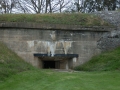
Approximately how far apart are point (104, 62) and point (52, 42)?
282 centimetres

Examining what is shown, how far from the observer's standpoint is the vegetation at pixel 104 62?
9.65 m

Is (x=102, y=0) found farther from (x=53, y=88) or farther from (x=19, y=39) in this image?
(x=53, y=88)

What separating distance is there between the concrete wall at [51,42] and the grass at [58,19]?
63 cm

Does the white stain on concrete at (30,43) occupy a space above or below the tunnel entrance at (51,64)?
above

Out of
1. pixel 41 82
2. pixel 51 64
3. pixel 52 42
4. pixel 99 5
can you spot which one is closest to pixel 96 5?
pixel 99 5

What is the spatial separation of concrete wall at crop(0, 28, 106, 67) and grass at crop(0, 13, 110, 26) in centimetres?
63

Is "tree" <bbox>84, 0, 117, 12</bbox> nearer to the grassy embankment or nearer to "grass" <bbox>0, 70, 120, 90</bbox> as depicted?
the grassy embankment

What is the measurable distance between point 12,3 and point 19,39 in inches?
699

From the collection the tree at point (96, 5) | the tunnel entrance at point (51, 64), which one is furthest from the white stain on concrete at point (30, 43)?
the tree at point (96, 5)

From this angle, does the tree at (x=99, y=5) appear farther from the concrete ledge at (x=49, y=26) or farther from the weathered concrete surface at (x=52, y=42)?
the weathered concrete surface at (x=52, y=42)

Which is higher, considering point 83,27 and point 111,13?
point 111,13

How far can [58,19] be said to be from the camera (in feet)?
40.2

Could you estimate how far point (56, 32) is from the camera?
37.7 ft

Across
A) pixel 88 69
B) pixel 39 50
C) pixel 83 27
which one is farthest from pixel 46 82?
pixel 83 27
